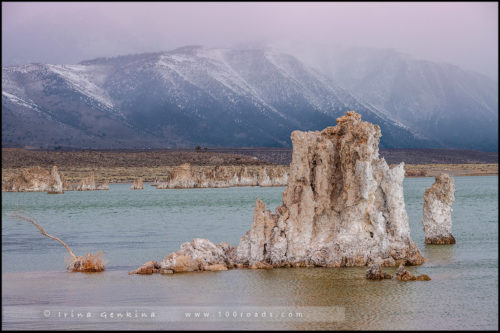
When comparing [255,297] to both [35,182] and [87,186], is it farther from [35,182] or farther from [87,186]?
[35,182]

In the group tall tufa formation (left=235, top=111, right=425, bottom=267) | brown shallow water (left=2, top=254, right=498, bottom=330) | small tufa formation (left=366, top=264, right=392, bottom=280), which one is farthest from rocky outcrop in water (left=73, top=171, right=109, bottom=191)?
small tufa formation (left=366, top=264, right=392, bottom=280)

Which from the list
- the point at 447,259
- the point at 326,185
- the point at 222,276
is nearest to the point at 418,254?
the point at 447,259

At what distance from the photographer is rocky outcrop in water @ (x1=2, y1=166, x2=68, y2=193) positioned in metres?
111

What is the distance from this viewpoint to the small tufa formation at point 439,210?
114 feet

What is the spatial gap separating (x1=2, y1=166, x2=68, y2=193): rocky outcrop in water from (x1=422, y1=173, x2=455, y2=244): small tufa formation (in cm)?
8118

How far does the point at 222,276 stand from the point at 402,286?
19.6 feet

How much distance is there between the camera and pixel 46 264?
32.2 m

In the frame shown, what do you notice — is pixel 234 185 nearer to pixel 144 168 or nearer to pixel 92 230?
pixel 144 168

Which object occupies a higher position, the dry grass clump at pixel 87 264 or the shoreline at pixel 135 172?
the shoreline at pixel 135 172

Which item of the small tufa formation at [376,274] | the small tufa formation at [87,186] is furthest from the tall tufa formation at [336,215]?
the small tufa formation at [87,186]

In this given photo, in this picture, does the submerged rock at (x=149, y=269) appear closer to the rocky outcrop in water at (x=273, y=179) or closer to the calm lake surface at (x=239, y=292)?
the calm lake surface at (x=239, y=292)

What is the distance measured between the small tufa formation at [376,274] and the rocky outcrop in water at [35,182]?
8830cm

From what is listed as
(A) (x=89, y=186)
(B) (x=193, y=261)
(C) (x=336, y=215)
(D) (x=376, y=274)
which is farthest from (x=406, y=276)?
(A) (x=89, y=186)

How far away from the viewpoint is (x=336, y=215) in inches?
1159
